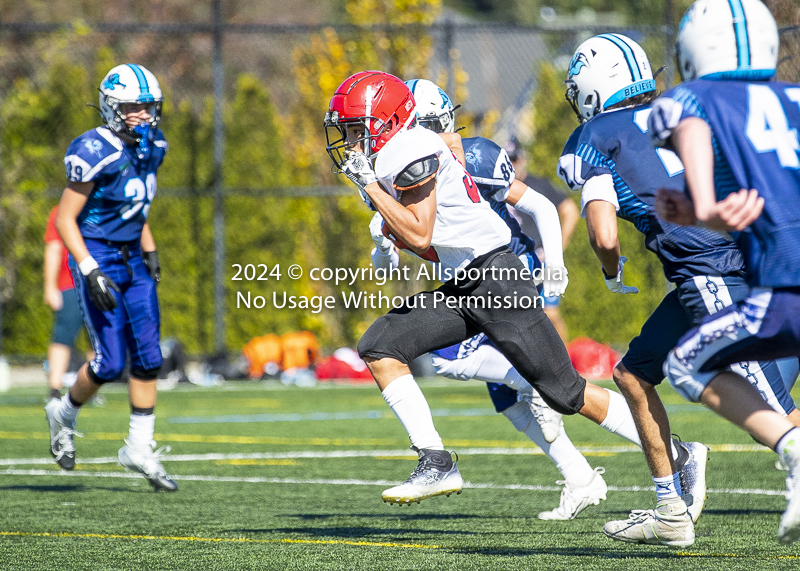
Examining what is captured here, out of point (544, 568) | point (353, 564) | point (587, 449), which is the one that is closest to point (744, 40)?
point (544, 568)

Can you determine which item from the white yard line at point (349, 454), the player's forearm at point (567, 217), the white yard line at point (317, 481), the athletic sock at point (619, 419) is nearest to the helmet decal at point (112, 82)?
the white yard line at point (317, 481)

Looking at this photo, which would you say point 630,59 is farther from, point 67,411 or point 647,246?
point 67,411

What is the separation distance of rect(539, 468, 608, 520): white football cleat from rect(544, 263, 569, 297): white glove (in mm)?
752

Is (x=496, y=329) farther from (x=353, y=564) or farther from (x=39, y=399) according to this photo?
(x=39, y=399)

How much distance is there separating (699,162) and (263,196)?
11.4m

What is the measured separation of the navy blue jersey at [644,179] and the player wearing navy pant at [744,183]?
0.70 meters

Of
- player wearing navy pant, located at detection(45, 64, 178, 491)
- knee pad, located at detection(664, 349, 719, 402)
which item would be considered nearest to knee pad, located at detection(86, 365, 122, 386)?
player wearing navy pant, located at detection(45, 64, 178, 491)

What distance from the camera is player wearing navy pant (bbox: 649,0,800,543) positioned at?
8.36 feet

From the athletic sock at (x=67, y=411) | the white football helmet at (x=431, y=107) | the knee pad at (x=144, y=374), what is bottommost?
the athletic sock at (x=67, y=411)

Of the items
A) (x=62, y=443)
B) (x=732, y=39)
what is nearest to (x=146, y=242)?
(x=62, y=443)

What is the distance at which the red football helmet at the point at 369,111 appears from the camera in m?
3.72

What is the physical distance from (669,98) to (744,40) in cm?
27

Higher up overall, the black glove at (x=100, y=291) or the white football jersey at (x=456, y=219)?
the white football jersey at (x=456, y=219)

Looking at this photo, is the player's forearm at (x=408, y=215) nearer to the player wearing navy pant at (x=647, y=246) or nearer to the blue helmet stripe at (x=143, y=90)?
the player wearing navy pant at (x=647, y=246)
